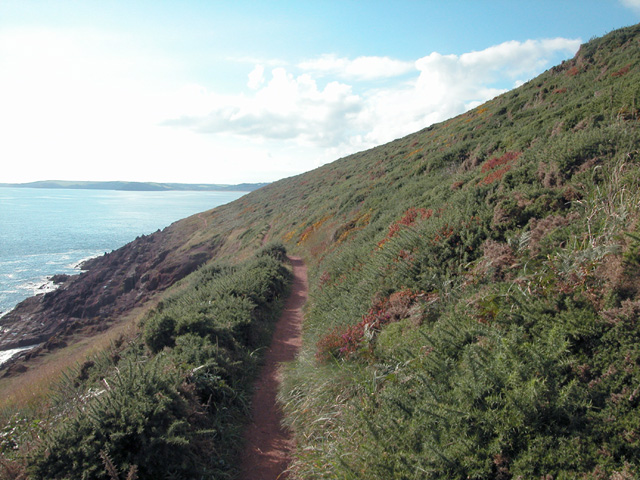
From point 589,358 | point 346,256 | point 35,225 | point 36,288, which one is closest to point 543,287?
point 589,358

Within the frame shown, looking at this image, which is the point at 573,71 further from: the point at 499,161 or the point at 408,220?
the point at 408,220

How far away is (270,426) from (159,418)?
2.26m

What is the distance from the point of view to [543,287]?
15.5ft

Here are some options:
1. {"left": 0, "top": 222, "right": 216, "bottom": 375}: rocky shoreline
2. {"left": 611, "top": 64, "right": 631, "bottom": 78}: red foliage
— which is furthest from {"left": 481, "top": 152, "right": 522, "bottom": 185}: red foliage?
{"left": 0, "top": 222, "right": 216, "bottom": 375}: rocky shoreline

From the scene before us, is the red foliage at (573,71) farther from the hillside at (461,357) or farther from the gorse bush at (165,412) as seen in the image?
the gorse bush at (165,412)

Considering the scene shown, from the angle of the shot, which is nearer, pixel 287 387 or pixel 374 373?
pixel 374 373

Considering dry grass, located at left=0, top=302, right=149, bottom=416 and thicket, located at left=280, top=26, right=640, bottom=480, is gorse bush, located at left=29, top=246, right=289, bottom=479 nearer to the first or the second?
thicket, located at left=280, top=26, right=640, bottom=480

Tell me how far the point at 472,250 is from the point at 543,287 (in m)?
2.48

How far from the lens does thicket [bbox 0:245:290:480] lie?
13.4 feet

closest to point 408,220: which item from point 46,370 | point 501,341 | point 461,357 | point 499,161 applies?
point 499,161

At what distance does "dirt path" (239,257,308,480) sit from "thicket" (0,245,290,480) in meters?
0.22

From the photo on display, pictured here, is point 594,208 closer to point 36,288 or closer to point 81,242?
point 36,288

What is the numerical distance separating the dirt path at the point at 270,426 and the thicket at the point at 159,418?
0.22m

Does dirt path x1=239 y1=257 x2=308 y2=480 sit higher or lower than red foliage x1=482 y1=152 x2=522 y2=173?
lower
